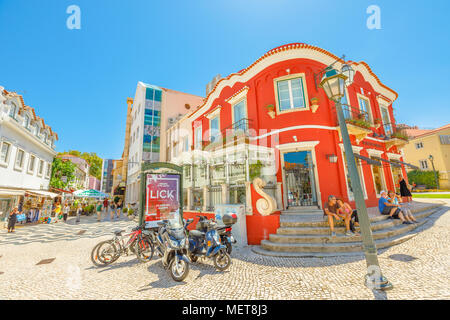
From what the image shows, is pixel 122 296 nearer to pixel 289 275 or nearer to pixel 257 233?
pixel 289 275

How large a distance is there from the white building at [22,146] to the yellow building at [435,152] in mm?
40845

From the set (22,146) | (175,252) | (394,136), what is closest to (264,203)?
(175,252)

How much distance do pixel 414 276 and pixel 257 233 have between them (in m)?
3.72

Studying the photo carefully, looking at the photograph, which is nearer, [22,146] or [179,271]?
[179,271]

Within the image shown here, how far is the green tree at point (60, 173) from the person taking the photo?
2022cm

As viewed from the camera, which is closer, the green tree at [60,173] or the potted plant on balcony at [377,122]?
the potted plant on balcony at [377,122]

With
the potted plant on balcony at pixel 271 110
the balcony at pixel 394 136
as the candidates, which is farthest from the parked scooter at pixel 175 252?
the balcony at pixel 394 136

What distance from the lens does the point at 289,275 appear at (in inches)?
154

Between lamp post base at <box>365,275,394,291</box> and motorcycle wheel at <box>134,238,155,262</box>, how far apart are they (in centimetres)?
492

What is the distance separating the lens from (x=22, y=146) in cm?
1509

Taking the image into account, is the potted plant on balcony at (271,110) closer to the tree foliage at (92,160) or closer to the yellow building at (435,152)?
the yellow building at (435,152)

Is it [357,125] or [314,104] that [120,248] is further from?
[357,125]

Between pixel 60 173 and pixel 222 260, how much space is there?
976 inches

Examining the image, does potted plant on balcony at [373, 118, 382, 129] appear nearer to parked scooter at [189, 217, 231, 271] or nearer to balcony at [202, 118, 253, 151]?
balcony at [202, 118, 253, 151]
